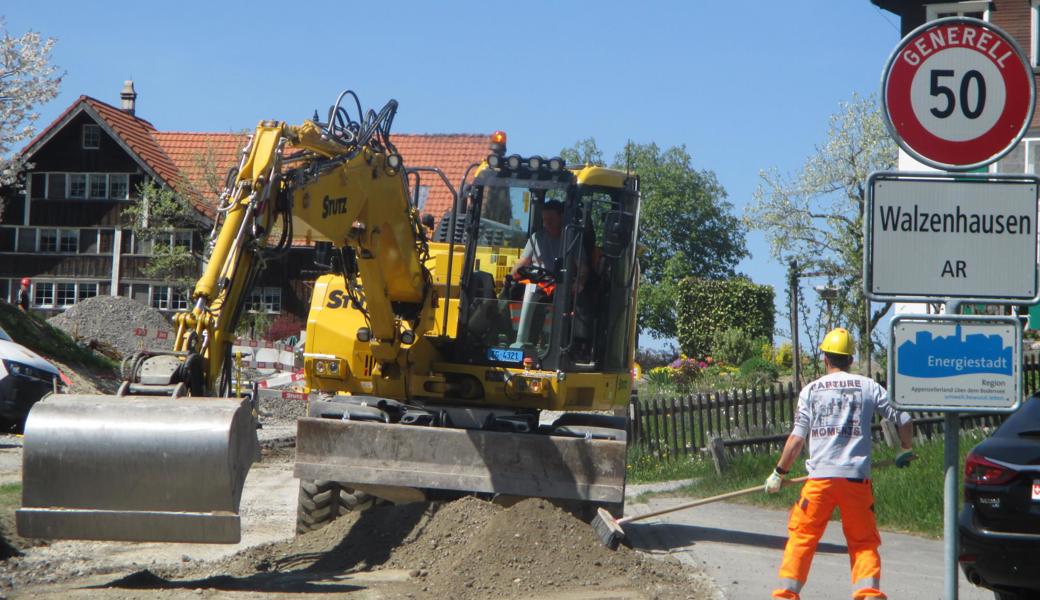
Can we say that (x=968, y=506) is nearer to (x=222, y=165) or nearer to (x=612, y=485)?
(x=612, y=485)

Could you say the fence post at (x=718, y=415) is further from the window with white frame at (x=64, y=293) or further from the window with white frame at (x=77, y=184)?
the window with white frame at (x=64, y=293)

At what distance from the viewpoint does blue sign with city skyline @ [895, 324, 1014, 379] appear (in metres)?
5.22

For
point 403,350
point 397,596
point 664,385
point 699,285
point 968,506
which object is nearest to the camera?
point 968,506

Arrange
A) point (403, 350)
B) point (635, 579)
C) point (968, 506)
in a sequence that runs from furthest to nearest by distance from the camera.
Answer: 1. point (403, 350)
2. point (635, 579)
3. point (968, 506)

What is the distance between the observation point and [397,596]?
8.51 m

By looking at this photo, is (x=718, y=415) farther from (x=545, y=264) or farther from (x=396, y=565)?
(x=396, y=565)

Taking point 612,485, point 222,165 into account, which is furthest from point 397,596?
point 222,165

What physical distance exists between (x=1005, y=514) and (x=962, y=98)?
3.08 meters

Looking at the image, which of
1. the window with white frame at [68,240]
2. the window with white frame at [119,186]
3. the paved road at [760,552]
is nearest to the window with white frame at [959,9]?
the paved road at [760,552]

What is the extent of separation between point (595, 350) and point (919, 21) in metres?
19.0

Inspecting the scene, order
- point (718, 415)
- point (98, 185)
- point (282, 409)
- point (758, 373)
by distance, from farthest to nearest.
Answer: point (98, 185) → point (758, 373) → point (282, 409) → point (718, 415)

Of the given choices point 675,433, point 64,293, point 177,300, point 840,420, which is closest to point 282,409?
point 675,433

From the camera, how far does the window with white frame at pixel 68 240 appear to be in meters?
50.1

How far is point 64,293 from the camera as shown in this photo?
165ft
